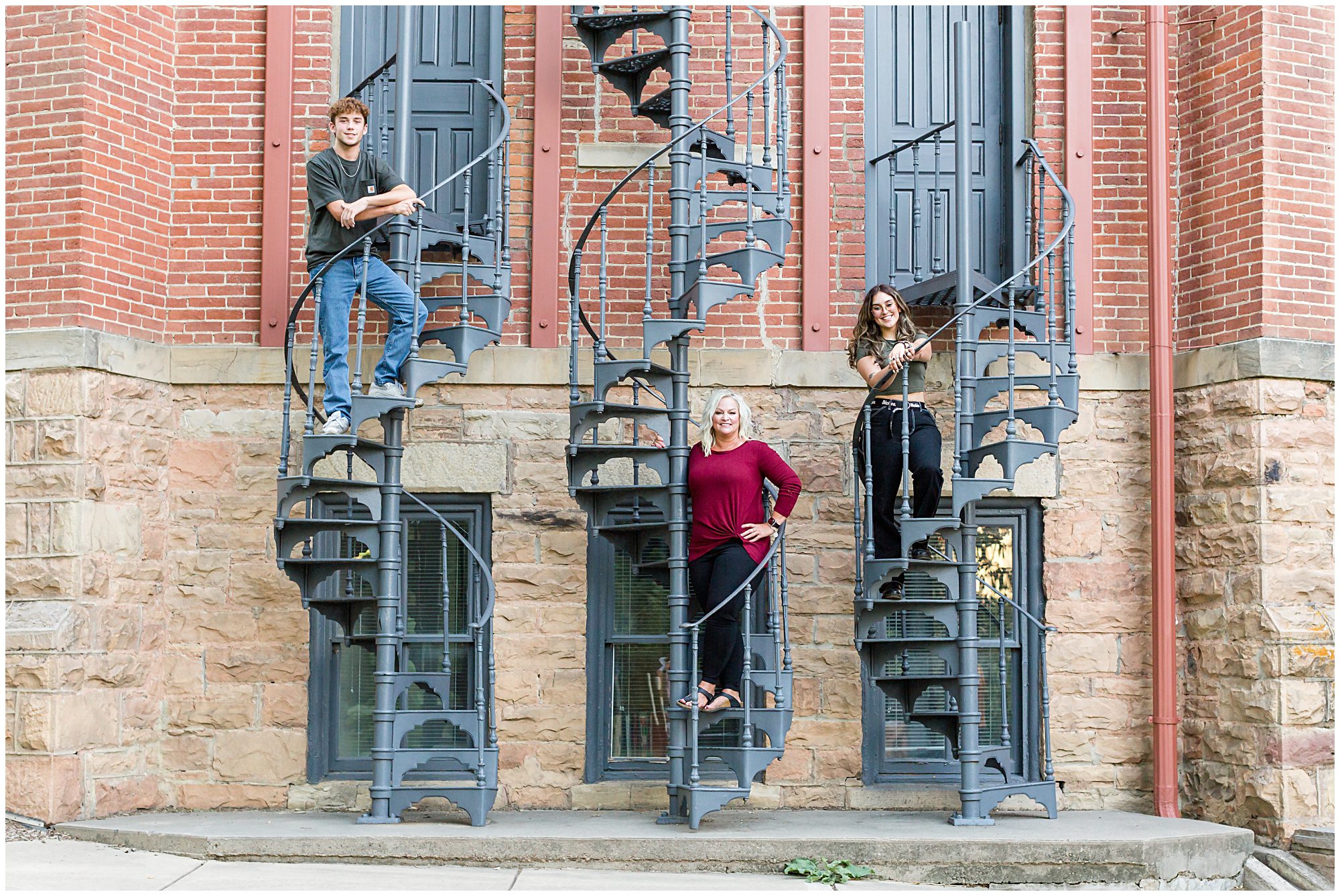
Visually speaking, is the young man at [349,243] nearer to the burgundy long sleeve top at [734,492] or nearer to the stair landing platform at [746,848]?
the burgundy long sleeve top at [734,492]

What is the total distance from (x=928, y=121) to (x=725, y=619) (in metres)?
3.78

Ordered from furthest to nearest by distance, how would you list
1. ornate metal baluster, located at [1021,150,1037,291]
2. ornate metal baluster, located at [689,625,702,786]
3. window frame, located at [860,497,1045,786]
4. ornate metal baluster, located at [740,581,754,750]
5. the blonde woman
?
1. ornate metal baluster, located at [1021,150,1037,291]
2. window frame, located at [860,497,1045,786]
3. the blonde woman
4. ornate metal baluster, located at [689,625,702,786]
5. ornate metal baluster, located at [740,581,754,750]

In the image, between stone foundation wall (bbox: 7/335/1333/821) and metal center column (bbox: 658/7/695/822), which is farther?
stone foundation wall (bbox: 7/335/1333/821)

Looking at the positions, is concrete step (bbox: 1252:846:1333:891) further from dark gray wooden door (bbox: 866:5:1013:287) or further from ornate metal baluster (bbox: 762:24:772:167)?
ornate metal baluster (bbox: 762:24:772:167)

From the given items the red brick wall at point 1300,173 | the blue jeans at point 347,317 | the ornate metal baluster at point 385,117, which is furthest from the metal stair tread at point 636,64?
the red brick wall at point 1300,173

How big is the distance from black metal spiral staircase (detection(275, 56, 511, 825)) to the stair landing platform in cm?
34

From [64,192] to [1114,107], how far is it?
6.63 m

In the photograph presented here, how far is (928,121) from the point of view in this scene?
Answer: 29.1ft

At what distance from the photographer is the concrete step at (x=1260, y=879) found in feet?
24.4

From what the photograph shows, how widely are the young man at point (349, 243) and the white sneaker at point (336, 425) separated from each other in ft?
0.05

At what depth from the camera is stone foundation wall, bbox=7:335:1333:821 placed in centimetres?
781

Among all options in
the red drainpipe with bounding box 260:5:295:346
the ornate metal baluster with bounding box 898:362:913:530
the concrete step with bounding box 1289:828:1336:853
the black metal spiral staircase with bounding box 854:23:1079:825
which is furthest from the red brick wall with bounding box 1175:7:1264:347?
the red drainpipe with bounding box 260:5:295:346

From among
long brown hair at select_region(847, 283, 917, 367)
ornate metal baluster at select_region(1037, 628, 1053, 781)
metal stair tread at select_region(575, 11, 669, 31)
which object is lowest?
ornate metal baluster at select_region(1037, 628, 1053, 781)

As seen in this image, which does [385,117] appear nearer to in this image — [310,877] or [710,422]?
[710,422]
